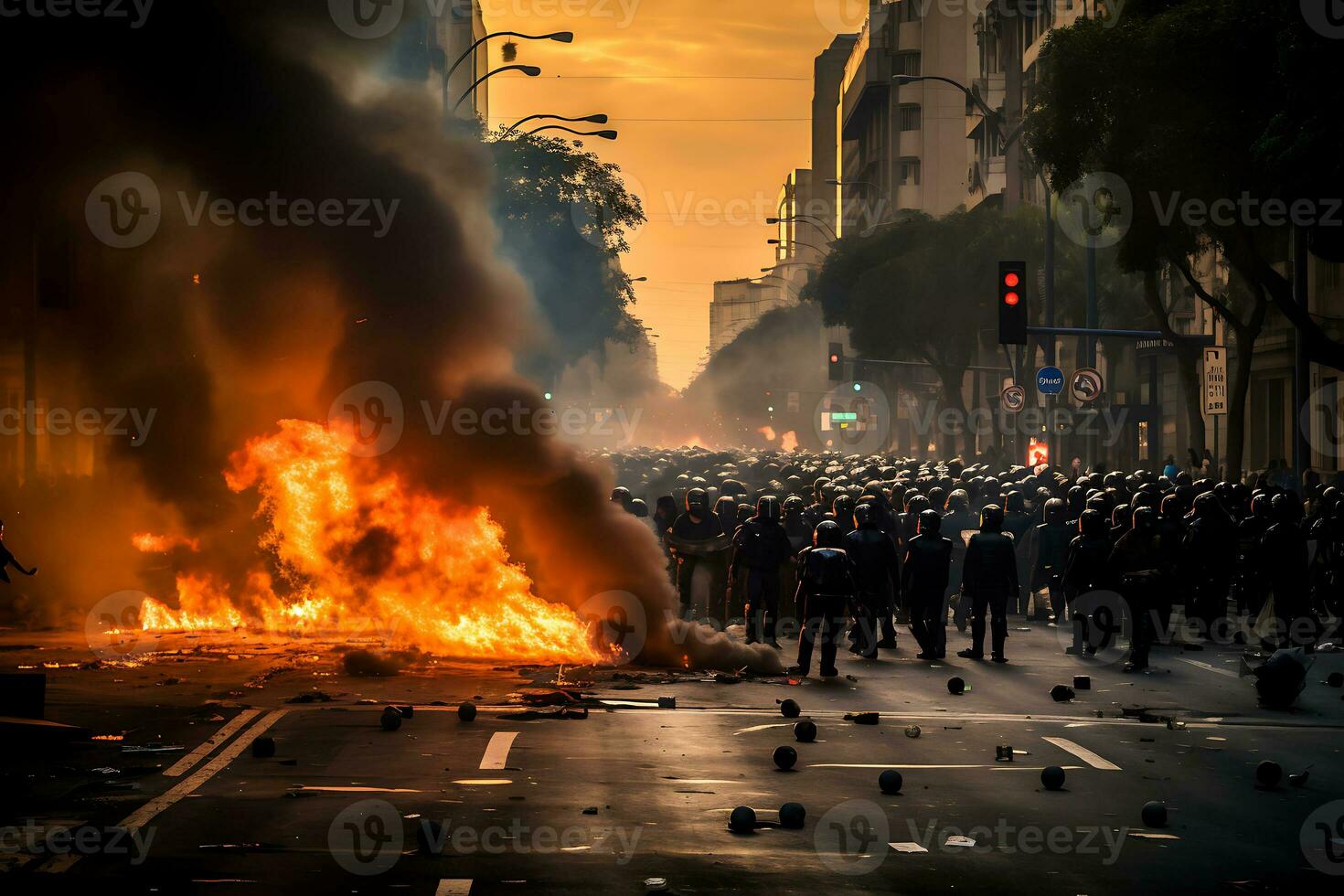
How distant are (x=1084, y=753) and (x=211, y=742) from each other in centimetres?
573

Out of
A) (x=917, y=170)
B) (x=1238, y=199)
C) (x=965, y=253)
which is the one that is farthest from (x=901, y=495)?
(x=917, y=170)

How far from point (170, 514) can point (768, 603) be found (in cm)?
701

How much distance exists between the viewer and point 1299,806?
10.0 m

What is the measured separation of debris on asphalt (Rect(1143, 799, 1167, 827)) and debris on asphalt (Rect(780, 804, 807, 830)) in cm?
182

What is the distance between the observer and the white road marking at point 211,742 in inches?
415

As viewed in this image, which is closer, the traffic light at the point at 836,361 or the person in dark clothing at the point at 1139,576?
the person in dark clothing at the point at 1139,576

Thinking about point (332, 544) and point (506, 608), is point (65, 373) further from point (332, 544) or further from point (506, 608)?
point (506, 608)

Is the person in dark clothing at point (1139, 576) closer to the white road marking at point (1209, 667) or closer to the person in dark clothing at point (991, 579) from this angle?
the white road marking at point (1209, 667)

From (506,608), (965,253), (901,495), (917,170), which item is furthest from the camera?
(917,170)
